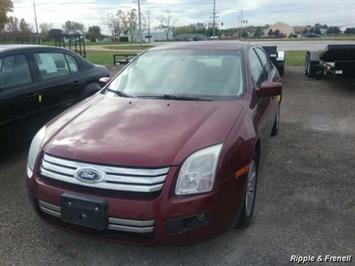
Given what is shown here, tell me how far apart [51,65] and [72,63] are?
1.86 ft

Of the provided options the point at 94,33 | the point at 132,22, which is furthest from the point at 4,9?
the point at 94,33

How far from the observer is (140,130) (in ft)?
10.4

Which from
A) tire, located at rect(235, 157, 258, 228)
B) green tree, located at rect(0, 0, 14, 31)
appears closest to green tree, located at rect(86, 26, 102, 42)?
green tree, located at rect(0, 0, 14, 31)

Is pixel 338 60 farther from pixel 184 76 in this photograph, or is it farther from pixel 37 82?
pixel 37 82

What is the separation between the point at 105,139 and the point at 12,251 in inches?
48.6

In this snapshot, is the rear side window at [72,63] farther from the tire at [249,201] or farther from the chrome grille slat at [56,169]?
the tire at [249,201]

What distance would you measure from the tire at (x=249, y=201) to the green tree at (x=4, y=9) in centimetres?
6774

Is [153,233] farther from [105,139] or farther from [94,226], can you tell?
Result: [105,139]

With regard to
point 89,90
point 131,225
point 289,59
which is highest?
point 89,90

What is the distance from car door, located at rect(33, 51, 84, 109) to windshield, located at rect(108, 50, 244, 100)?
170cm

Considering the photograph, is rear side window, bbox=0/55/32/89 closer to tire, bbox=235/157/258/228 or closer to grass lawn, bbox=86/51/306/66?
tire, bbox=235/157/258/228

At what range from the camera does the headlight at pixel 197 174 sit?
9.09 ft

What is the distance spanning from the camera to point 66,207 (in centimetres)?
286

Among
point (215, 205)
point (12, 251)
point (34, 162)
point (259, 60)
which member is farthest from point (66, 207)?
point (259, 60)
